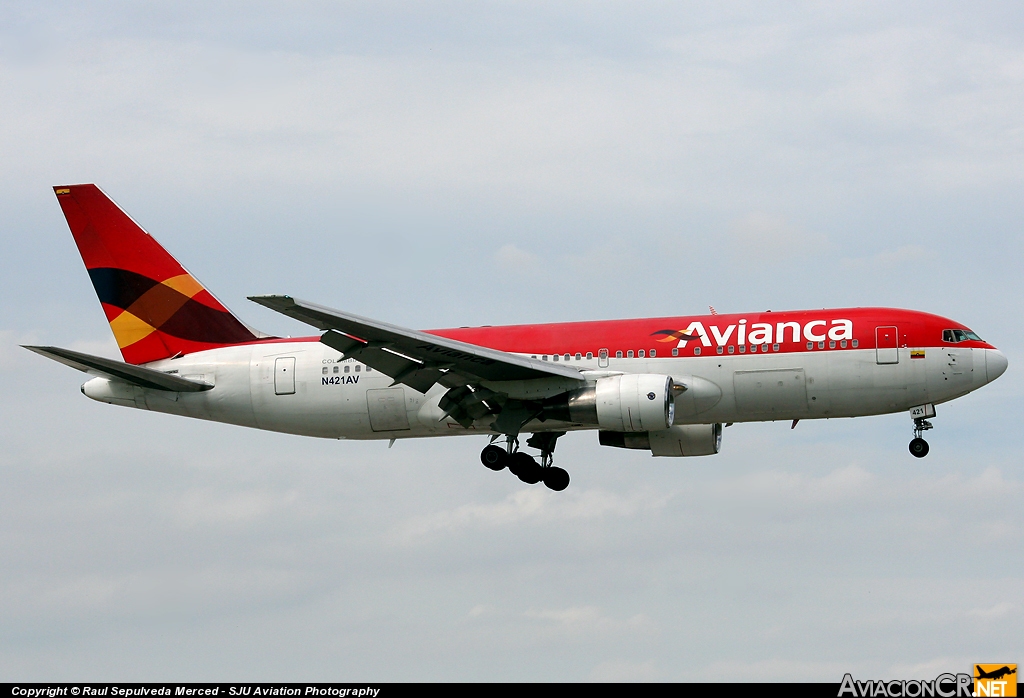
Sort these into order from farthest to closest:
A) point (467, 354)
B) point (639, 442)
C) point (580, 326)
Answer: point (639, 442), point (580, 326), point (467, 354)

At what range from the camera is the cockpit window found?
4222 cm

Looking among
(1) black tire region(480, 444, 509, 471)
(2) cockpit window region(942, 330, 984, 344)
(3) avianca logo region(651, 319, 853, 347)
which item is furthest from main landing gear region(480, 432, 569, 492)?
(2) cockpit window region(942, 330, 984, 344)

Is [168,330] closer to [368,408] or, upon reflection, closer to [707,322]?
[368,408]

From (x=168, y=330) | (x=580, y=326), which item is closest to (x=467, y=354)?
(x=580, y=326)

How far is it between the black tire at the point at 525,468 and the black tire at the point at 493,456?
0.34 metres

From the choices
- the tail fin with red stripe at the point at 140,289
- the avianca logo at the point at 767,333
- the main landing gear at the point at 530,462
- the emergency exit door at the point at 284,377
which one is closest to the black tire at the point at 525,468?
the main landing gear at the point at 530,462

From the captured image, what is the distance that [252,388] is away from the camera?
46031 mm

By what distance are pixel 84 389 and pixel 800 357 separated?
23294 mm

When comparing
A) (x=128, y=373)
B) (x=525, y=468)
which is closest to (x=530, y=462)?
(x=525, y=468)

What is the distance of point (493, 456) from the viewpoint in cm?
4478

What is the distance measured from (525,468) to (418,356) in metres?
6.58

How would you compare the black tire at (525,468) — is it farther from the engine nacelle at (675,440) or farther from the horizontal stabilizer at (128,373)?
the horizontal stabilizer at (128,373)

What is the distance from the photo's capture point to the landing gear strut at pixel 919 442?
140ft

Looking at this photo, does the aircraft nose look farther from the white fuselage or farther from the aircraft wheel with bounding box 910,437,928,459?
the aircraft wheel with bounding box 910,437,928,459
